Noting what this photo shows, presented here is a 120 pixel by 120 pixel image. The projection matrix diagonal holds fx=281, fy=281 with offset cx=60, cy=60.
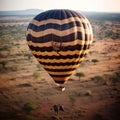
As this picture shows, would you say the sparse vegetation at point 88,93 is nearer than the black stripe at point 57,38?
No

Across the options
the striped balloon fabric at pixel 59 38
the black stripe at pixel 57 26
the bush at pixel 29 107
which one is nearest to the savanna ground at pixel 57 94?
the bush at pixel 29 107

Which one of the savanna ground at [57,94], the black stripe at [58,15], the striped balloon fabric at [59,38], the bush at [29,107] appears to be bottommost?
the savanna ground at [57,94]

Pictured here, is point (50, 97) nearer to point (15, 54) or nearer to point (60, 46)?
point (60, 46)

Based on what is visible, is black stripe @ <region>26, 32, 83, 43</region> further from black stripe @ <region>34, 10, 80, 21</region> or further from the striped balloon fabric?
black stripe @ <region>34, 10, 80, 21</region>

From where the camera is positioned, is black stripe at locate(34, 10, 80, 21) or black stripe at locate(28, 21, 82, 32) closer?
black stripe at locate(28, 21, 82, 32)

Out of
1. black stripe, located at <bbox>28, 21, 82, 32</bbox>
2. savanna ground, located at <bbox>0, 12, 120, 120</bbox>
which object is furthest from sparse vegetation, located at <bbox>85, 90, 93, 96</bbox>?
black stripe, located at <bbox>28, 21, 82, 32</bbox>

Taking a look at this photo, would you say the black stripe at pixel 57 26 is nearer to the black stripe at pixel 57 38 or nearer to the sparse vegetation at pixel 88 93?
the black stripe at pixel 57 38

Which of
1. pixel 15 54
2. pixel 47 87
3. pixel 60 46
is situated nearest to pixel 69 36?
pixel 60 46

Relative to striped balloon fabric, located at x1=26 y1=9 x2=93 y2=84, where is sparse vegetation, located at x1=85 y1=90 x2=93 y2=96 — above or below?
below
